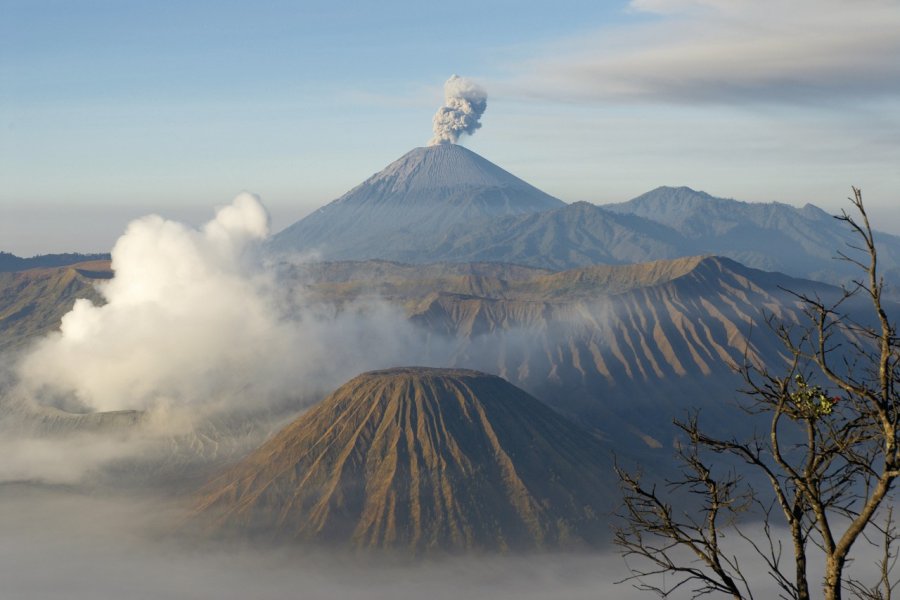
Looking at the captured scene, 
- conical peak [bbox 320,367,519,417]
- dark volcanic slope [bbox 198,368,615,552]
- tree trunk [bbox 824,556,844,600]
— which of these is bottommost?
dark volcanic slope [bbox 198,368,615,552]

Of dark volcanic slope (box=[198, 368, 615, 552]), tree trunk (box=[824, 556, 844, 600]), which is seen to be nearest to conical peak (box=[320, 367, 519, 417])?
dark volcanic slope (box=[198, 368, 615, 552])

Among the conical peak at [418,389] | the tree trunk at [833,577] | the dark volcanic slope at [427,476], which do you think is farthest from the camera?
the conical peak at [418,389]

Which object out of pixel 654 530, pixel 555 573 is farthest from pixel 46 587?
pixel 654 530

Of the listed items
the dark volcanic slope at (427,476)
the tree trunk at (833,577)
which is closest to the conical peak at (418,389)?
the dark volcanic slope at (427,476)

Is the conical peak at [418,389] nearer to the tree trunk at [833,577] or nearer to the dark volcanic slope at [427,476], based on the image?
the dark volcanic slope at [427,476]

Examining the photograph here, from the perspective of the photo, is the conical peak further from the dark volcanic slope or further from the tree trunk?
the tree trunk

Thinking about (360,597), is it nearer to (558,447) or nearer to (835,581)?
(558,447)

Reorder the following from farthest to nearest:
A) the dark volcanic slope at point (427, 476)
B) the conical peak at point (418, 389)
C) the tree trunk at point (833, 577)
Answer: the conical peak at point (418, 389)
the dark volcanic slope at point (427, 476)
the tree trunk at point (833, 577)

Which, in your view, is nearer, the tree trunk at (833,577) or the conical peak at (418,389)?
the tree trunk at (833,577)
